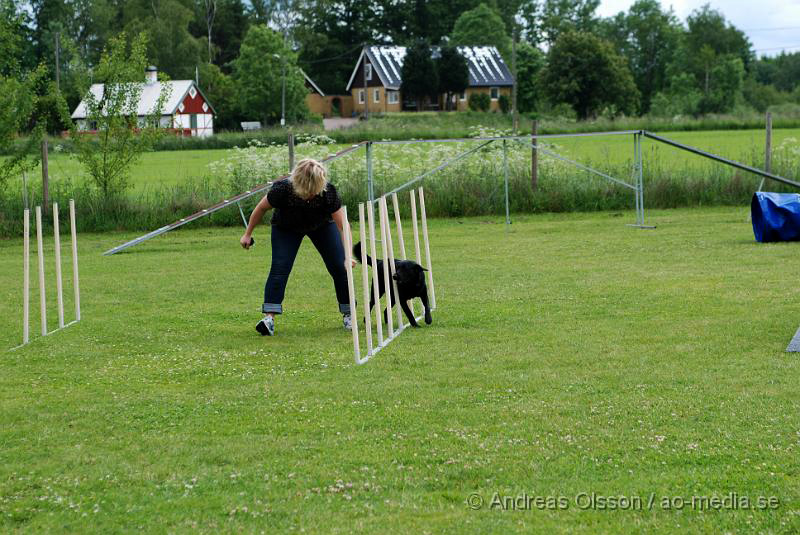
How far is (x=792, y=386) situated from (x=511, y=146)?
16698mm

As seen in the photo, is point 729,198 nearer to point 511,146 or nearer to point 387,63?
point 511,146

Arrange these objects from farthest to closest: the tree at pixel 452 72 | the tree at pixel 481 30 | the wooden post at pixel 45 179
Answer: the tree at pixel 481 30, the tree at pixel 452 72, the wooden post at pixel 45 179

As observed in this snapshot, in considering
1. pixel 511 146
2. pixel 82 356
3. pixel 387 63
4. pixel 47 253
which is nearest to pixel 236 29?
pixel 387 63

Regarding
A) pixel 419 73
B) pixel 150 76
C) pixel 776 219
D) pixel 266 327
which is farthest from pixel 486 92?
pixel 266 327

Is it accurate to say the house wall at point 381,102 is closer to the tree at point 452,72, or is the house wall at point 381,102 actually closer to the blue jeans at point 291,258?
the tree at point 452,72

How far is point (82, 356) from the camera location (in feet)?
26.1

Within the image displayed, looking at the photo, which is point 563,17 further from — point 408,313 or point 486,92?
point 408,313

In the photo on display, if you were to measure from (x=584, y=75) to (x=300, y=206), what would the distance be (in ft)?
193

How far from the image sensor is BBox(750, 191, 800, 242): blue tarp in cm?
1391

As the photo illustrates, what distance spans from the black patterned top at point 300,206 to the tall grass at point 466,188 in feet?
32.4

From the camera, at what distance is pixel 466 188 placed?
19.4m

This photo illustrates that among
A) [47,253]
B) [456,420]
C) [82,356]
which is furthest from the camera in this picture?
[47,253]

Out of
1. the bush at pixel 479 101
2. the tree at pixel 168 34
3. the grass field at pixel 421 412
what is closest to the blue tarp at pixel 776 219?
the grass field at pixel 421 412

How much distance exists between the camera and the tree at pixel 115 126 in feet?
60.6
